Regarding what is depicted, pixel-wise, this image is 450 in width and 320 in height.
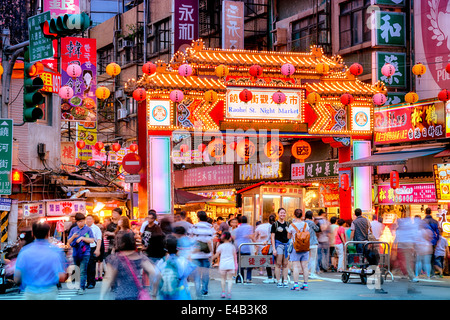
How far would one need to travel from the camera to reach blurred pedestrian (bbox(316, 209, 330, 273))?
21.3 m

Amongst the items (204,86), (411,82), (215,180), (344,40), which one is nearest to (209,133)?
(204,86)

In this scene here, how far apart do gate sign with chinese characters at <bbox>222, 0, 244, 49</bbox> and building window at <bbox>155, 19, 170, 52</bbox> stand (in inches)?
471

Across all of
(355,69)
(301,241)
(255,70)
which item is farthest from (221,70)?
(301,241)

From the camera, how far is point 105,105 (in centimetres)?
5409

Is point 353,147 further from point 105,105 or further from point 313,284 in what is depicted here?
point 105,105

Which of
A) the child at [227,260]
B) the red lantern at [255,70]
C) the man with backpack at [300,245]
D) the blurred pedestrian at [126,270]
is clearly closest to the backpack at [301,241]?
the man with backpack at [300,245]

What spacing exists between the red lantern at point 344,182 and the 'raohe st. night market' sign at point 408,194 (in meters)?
1.56

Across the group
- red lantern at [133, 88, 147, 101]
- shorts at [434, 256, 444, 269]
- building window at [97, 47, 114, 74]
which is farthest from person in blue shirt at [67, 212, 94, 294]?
building window at [97, 47, 114, 74]

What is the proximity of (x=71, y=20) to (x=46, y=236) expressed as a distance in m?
4.42

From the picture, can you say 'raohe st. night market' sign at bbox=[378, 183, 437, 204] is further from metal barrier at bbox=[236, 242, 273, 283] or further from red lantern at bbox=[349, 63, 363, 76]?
metal barrier at bbox=[236, 242, 273, 283]

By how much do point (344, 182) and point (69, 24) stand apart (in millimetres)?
17311

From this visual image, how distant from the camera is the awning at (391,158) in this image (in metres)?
23.7

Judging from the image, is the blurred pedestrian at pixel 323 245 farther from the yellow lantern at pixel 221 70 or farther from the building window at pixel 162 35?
the building window at pixel 162 35
